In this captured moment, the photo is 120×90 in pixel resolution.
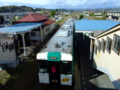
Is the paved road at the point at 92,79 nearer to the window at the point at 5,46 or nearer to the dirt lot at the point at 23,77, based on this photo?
the dirt lot at the point at 23,77

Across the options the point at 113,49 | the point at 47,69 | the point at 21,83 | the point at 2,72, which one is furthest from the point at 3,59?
the point at 113,49

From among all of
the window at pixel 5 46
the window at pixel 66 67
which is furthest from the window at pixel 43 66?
the window at pixel 5 46

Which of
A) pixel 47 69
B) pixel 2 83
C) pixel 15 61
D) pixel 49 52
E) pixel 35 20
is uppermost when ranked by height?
pixel 35 20

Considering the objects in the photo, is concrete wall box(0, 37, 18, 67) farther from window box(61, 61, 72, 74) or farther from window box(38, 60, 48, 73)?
window box(61, 61, 72, 74)

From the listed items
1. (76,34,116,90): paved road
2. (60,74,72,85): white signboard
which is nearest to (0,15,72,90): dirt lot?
(60,74,72,85): white signboard

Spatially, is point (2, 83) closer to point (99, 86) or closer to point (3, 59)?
point (3, 59)
